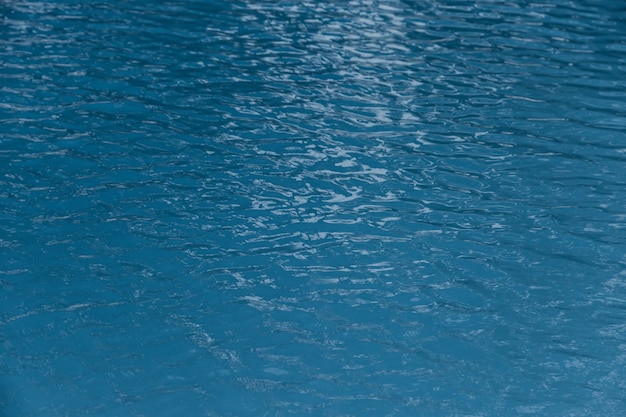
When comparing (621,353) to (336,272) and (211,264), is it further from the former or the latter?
Answer: (211,264)

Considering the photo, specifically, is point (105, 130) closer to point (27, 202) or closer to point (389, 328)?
point (27, 202)

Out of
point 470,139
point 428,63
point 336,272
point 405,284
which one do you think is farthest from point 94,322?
point 428,63

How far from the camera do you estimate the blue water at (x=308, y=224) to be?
420cm

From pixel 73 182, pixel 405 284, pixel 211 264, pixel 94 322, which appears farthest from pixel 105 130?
pixel 405 284

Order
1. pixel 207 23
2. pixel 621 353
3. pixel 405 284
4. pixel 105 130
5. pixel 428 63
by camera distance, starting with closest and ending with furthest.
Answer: pixel 621 353
pixel 405 284
pixel 105 130
pixel 428 63
pixel 207 23

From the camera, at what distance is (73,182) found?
609cm

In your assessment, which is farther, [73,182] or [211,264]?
[73,182]

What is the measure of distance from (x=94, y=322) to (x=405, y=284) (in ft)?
6.24

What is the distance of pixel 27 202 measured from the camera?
18.9 feet

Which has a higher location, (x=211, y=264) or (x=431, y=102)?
(x=431, y=102)

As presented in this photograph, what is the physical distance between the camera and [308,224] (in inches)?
224

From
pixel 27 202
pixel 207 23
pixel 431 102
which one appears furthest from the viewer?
pixel 207 23

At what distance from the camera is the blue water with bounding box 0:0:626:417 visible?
420 centimetres

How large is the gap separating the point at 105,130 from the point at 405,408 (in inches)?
161
